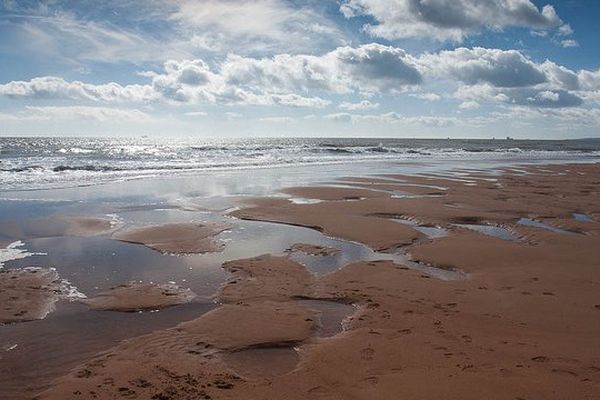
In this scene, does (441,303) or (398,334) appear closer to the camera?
(398,334)

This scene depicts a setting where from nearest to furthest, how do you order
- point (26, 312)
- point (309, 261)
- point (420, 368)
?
point (420, 368)
point (26, 312)
point (309, 261)

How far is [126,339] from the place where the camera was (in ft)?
20.9

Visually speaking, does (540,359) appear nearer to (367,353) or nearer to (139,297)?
(367,353)

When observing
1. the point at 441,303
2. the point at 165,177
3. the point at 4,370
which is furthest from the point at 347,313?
the point at 165,177

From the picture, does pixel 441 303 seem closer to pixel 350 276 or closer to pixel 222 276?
pixel 350 276

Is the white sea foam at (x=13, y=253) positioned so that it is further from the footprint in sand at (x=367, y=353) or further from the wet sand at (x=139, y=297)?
the footprint in sand at (x=367, y=353)

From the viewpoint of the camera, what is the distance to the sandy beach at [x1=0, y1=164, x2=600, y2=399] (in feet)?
17.1

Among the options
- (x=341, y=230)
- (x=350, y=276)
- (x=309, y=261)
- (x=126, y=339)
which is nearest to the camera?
(x=126, y=339)

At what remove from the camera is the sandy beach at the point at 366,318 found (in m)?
5.21

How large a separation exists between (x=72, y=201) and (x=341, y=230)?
11387 mm

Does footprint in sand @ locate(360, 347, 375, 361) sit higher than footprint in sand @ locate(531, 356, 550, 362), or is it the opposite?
footprint in sand @ locate(531, 356, 550, 362)

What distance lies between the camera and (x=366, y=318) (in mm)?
7207

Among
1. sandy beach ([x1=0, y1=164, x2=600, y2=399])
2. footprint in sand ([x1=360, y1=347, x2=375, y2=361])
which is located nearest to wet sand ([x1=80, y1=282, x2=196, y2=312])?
sandy beach ([x1=0, y1=164, x2=600, y2=399])

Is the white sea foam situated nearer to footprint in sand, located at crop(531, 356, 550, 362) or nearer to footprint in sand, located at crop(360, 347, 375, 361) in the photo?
footprint in sand, located at crop(360, 347, 375, 361)
